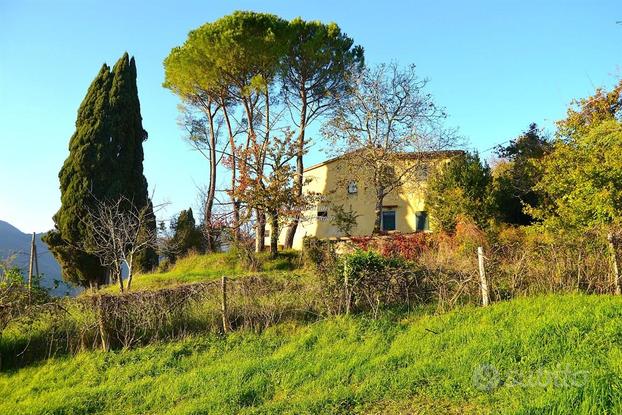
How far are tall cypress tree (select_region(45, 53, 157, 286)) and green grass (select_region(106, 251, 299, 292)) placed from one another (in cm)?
310

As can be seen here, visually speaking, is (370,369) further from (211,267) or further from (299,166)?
(299,166)

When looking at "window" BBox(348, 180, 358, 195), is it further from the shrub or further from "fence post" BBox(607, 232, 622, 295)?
"fence post" BBox(607, 232, 622, 295)

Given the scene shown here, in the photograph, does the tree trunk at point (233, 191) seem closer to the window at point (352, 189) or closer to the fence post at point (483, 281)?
the window at point (352, 189)

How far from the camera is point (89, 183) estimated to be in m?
21.2

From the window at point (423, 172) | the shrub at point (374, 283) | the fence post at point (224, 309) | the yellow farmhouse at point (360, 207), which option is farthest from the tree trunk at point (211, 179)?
the shrub at point (374, 283)

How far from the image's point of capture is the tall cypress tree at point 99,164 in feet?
68.6

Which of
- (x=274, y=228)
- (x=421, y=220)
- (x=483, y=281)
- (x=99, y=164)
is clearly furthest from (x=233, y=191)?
(x=483, y=281)

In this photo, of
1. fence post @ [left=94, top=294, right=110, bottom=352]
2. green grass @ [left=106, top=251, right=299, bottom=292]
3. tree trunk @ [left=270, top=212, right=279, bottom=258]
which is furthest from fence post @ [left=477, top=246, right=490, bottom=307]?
tree trunk @ [left=270, top=212, right=279, bottom=258]

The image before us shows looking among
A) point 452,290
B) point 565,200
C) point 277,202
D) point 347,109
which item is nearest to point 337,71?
point 347,109

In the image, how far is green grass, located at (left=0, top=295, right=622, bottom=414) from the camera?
16.1 ft

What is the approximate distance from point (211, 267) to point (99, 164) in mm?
7025

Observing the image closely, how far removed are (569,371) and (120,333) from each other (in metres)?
7.32

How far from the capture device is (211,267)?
19.9 m

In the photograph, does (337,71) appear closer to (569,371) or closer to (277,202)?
(277,202)
